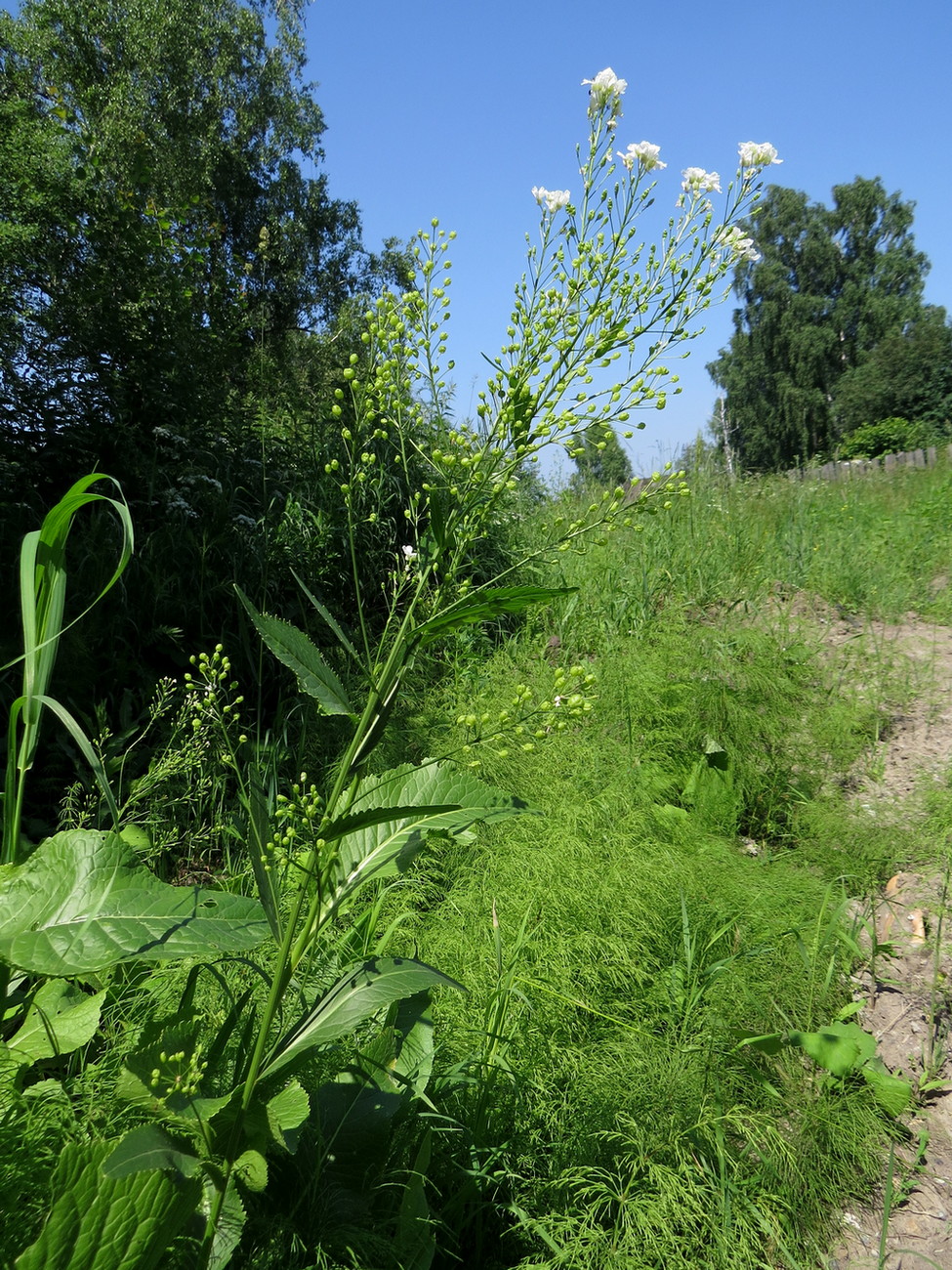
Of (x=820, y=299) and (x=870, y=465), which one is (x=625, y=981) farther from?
(x=820, y=299)

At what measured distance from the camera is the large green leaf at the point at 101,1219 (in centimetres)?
92

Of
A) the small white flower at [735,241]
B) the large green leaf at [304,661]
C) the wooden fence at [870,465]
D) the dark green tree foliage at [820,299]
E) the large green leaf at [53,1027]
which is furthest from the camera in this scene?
the dark green tree foliage at [820,299]

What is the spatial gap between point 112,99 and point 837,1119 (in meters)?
18.3

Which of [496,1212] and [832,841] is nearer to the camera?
[496,1212]

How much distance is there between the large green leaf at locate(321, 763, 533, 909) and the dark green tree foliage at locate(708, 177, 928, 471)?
148ft

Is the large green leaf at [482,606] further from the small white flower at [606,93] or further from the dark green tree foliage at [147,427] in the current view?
the dark green tree foliage at [147,427]

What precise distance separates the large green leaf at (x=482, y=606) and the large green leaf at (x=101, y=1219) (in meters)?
0.76

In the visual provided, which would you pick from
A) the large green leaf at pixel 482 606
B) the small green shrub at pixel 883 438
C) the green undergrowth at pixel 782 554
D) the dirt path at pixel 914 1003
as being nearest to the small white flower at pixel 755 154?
the large green leaf at pixel 482 606

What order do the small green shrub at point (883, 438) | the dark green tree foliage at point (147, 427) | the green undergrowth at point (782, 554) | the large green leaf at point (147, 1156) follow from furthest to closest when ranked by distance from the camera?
the small green shrub at point (883, 438), the green undergrowth at point (782, 554), the dark green tree foliage at point (147, 427), the large green leaf at point (147, 1156)

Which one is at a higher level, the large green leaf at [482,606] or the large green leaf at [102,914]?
the large green leaf at [482,606]

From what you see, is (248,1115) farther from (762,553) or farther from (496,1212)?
(762,553)

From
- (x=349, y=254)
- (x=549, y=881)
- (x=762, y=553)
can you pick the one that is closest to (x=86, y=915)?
(x=549, y=881)

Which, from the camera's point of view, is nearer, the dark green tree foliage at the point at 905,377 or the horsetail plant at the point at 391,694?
the horsetail plant at the point at 391,694

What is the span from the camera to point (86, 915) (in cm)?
108
